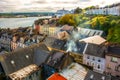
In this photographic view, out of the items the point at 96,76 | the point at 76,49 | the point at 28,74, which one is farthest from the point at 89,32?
the point at 96,76

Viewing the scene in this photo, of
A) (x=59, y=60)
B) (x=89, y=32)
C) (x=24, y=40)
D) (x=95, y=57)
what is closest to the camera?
(x=59, y=60)

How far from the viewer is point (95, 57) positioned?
41.6 m

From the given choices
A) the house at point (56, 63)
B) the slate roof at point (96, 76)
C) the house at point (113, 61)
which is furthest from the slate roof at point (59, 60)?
the house at point (113, 61)

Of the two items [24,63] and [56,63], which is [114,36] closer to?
[56,63]

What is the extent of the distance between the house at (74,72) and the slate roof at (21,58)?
6.20 metres

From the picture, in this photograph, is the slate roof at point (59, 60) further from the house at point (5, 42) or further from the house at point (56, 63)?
the house at point (5, 42)

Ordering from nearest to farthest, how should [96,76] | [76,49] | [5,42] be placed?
[96,76] → [76,49] → [5,42]

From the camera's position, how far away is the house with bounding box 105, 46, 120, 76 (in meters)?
Result: 36.3

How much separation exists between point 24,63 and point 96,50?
1675 cm

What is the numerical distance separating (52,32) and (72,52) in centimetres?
4209

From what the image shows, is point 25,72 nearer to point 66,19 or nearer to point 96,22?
point 96,22

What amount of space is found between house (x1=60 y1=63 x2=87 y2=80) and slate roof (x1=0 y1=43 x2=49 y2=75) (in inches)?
244

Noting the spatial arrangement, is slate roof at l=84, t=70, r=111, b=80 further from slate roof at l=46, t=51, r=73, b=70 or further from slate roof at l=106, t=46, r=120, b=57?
slate roof at l=106, t=46, r=120, b=57

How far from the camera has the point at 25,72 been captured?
35750 millimetres
